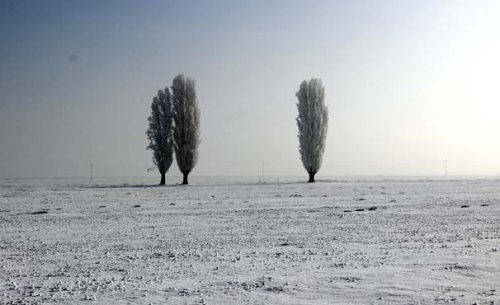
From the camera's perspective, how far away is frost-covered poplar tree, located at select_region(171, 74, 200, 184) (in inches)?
1705

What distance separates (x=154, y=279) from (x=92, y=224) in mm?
6436

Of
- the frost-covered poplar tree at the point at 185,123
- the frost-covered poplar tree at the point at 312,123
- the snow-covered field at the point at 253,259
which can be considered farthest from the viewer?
the frost-covered poplar tree at the point at 312,123

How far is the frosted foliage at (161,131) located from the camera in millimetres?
43438

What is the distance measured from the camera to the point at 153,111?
44.0 m

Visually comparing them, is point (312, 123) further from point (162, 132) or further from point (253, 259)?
point (253, 259)

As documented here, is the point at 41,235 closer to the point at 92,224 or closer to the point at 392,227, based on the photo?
the point at 92,224

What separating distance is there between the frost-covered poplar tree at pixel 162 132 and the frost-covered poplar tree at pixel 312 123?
12.8 metres

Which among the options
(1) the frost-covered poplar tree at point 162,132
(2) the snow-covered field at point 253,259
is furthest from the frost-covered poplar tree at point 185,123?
(2) the snow-covered field at point 253,259

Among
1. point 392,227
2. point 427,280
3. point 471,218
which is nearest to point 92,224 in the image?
point 392,227

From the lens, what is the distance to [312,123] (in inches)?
1884

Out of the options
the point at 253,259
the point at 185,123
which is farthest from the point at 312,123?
the point at 253,259

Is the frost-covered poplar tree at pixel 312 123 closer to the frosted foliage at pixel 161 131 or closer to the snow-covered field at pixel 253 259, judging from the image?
the frosted foliage at pixel 161 131

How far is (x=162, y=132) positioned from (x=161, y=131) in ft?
0.44

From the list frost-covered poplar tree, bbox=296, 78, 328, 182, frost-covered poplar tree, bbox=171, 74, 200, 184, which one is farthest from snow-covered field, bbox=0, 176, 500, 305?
frost-covered poplar tree, bbox=296, 78, 328, 182
